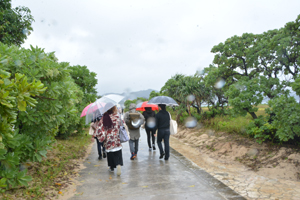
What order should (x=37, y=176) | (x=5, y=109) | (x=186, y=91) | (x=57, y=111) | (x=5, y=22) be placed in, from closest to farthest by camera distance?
1. (x=5, y=109)
2. (x=57, y=111)
3. (x=37, y=176)
4. (x=5, y=22)
5. (x=186, y=91)

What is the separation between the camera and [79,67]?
552 inches

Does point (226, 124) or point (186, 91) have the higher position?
point (186, 91)

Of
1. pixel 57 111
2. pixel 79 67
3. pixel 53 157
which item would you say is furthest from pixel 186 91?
pixel 57 111

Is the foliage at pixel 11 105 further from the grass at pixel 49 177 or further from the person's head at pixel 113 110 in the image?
the person's head at pixel 113 110

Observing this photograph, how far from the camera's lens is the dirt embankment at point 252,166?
4797 mm

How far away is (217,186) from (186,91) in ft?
37.3

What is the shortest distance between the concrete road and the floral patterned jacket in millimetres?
827

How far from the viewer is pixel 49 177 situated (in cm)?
538

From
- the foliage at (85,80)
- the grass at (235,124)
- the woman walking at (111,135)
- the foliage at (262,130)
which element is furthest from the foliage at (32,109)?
the foliage at (85,80)

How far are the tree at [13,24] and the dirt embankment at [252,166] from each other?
28.1 ft

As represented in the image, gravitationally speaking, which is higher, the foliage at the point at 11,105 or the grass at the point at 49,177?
the foliage at the point at 11,105

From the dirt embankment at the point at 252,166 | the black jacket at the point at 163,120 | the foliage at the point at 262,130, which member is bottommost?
the dirt embankment at the point at 252,166

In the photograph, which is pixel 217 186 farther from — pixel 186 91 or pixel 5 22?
pixel 186 91

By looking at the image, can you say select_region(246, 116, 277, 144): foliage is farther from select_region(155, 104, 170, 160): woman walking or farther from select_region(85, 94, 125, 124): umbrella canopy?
select_region(85, 94, 125, 124): umbrella canopy
